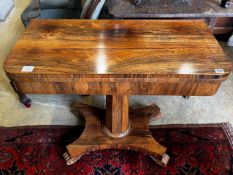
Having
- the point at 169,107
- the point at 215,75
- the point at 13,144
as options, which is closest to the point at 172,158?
the point at 169,107

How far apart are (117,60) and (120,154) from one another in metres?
0.69

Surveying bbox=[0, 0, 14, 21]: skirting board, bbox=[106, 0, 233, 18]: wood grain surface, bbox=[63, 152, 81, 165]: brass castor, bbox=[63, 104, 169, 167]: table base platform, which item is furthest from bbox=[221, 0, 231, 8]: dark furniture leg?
bbox=[0, 0, 14, 21]: skirting board

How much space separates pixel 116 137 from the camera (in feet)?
4.15

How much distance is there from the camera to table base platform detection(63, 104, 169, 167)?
1224 mm

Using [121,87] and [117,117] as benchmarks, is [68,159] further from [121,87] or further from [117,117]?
[121,87]

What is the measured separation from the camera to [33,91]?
2.79ft

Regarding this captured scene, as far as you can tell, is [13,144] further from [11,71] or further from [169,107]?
[169,107]

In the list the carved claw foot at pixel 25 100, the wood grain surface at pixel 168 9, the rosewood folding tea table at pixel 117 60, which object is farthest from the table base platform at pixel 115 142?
the wood grain surface at pixel 168 9

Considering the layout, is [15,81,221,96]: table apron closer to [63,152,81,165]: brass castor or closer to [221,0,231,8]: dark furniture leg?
[63,152,81,165]: brass castor

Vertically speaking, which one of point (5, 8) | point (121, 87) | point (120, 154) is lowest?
point (120, 154)

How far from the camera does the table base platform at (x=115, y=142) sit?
122 cm

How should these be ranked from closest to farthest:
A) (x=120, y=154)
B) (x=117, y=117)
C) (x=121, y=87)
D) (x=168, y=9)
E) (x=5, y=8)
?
(x=121, y=87) → (x=117, y=117) → (x=120, y=154) → (x=168, y=9) → (x=5, y=8)

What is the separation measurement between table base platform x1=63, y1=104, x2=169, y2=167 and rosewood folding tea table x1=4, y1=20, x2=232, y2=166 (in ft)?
0.62

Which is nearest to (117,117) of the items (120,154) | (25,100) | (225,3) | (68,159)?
(120,154)
